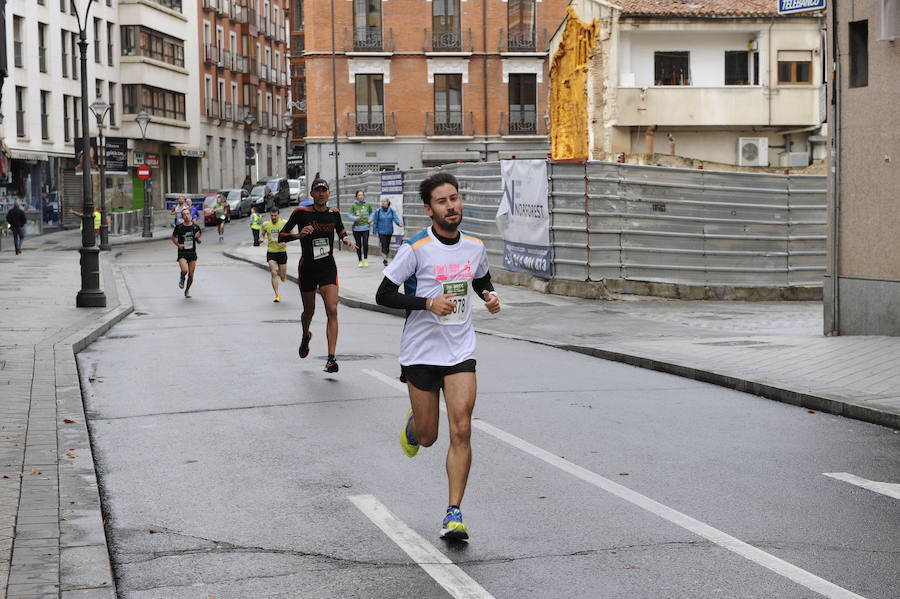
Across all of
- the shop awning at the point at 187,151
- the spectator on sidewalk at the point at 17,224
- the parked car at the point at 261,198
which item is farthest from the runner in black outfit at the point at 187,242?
the shop awning at the point at 187,151

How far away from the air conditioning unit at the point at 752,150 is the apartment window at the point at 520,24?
71.6 ft

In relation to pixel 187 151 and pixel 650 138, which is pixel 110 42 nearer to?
pixel 187 151

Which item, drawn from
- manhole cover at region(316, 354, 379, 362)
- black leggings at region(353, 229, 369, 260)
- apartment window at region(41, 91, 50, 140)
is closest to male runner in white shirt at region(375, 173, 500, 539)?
manhole cover at region(316, 354, 379, 362)

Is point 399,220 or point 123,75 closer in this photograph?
point 399,220

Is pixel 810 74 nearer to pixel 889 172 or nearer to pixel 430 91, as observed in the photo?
pixel 430 91

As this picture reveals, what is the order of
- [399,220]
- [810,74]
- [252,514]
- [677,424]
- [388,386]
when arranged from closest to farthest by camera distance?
[252,514] < [677,424] < [388,386] < [399,220] < [810,74]

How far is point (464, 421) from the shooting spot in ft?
20.2

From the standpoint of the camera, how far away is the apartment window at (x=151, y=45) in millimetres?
68500

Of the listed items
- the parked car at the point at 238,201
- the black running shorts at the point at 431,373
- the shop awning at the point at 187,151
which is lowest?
the black running shorts at the point at 431,373

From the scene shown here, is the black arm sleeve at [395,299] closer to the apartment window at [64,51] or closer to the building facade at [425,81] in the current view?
the building facade at [425,81]

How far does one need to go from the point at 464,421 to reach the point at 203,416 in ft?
14.1

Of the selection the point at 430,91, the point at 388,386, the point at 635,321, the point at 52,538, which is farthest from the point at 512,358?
the point at 430,91

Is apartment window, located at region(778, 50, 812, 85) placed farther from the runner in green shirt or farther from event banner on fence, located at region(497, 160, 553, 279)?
the runner in green shirt

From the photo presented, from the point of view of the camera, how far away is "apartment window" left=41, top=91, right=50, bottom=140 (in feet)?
190
